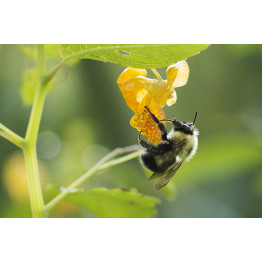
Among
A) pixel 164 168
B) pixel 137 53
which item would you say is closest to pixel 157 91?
pixel 137 53

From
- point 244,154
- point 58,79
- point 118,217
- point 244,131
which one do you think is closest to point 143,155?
point 118,217

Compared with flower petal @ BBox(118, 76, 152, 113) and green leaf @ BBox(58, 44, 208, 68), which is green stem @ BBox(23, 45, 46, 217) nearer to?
green leaf @ BBox(58, 44, 208, 68)

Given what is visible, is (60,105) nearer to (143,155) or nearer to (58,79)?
(58,79)

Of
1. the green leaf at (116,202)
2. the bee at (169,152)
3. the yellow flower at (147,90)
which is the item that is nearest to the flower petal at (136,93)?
the yellow flower at (147,90)

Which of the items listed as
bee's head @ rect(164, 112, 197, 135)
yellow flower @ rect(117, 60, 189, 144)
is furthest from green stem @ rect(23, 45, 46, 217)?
bee's head @ rect(164, 112, 197, 135)

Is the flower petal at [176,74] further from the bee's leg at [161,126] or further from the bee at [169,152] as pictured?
the bee at [169,152]
